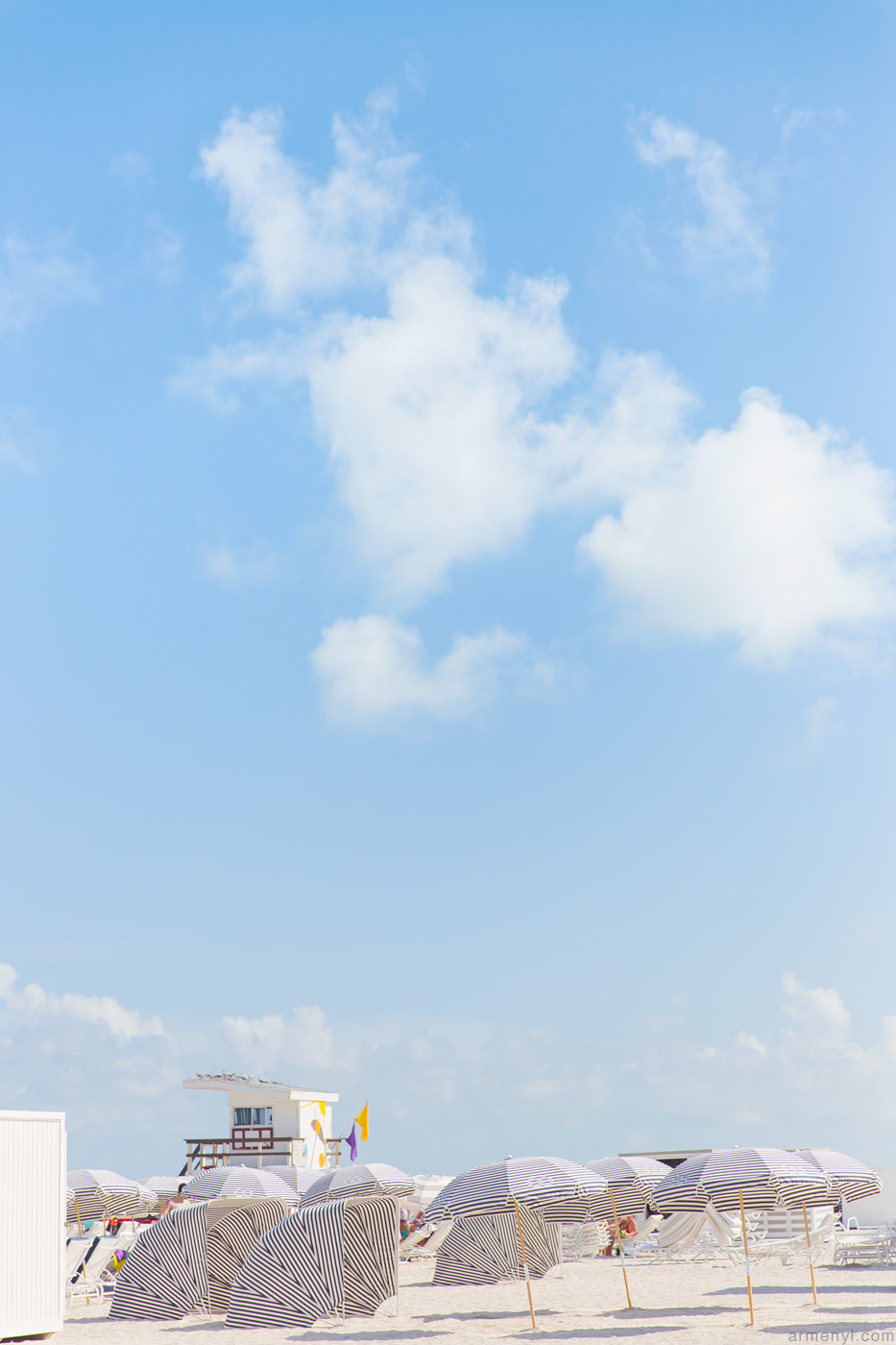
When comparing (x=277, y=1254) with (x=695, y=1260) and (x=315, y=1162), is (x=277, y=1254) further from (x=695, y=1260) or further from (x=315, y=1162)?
(x=315, y=1162)

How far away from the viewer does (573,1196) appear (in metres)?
16.7

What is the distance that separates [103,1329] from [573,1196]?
686 centimetres

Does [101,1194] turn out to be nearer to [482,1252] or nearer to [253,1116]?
[482,1252]

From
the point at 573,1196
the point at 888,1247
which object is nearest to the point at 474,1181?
the point at 573,1196

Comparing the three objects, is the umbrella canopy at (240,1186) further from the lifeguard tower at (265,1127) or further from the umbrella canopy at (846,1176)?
the lifeguard tower at (265,1127)

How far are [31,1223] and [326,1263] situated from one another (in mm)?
3767

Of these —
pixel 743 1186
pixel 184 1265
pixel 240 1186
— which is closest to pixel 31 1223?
pixel 184 1265

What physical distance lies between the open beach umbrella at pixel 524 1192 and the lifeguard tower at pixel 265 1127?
2431cm

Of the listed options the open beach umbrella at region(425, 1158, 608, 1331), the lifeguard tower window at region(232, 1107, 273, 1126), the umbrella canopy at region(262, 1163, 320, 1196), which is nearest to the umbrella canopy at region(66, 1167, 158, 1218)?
the umbrella canopy at region(262, 1163, 320, 1196)

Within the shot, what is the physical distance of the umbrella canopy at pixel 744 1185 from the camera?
1620cm

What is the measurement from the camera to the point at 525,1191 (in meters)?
16.2

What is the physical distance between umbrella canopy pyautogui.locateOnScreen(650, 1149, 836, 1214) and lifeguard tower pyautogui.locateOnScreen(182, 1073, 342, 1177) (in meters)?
25.3

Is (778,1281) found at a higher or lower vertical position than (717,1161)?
lower

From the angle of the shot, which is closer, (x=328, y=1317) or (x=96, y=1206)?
(x=328, y=1317)
